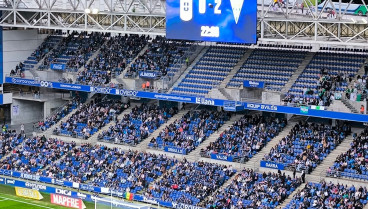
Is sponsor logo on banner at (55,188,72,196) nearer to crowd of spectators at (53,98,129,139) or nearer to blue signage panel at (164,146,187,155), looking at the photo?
blue signage panel at (164,146,187,155)

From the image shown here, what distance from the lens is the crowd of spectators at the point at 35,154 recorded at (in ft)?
166

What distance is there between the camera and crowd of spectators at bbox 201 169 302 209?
41.2 meters

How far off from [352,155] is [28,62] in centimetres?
2384

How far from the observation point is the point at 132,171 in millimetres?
47031

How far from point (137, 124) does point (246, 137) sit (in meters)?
7.27

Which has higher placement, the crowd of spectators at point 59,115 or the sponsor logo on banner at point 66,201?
the crowd of spectators at point 59,115

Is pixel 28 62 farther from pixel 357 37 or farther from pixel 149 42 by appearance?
pixel 357 37

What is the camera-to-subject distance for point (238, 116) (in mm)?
48719

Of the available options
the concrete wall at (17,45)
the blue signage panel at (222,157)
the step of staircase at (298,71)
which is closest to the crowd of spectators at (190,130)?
the blue signage panel at (222,157)

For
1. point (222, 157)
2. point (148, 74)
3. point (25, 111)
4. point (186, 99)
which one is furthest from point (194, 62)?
point (25, 111)

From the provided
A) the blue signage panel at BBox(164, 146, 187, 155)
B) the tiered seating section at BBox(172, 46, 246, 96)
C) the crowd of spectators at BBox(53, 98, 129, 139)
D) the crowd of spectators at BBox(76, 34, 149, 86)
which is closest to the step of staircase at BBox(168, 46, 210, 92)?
the tiered seating section at BBox(172, 46, 246, 96)

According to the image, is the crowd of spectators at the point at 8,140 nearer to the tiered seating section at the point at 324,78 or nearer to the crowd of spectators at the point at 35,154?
the crowd of spectators at the point at 35,154

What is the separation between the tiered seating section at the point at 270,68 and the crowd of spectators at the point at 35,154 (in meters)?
10.1

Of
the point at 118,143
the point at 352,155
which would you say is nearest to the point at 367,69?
the point at 352,155
